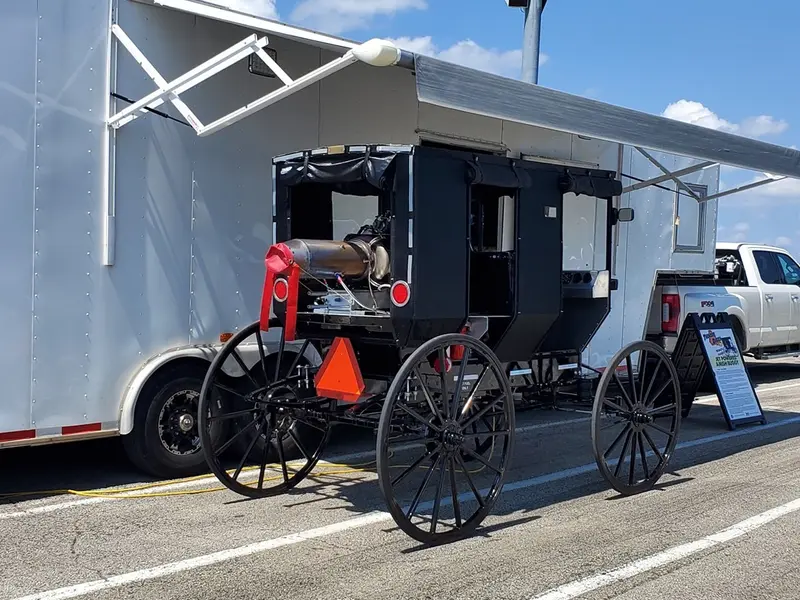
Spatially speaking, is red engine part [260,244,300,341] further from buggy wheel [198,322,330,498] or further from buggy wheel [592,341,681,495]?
buggy wheel [592,341,681,495]

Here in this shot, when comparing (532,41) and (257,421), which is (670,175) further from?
(257,421)

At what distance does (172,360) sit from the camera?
23.3 ft

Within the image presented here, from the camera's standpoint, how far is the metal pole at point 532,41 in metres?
11.8

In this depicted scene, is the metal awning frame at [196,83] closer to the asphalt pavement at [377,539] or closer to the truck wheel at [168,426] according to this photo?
the truck wheel at [168,426]

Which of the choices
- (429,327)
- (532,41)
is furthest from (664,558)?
(532,41)

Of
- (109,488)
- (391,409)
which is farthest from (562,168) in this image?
(109,488)

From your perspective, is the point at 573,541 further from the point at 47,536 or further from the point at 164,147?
the point at 164,147

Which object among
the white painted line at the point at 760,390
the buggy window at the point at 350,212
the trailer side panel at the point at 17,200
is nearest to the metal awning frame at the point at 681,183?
the white painted line at the point at 760,390

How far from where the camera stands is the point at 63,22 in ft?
21.3

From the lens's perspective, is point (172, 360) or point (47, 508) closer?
point (47, 508)

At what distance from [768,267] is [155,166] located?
10.6 metres

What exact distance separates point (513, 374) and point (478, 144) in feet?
11.4

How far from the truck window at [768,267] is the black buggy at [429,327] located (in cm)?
740

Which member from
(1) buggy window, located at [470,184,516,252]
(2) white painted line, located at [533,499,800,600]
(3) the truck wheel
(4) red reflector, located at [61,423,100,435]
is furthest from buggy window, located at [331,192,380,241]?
(2) white painted line, located at [533,499,800,600]
